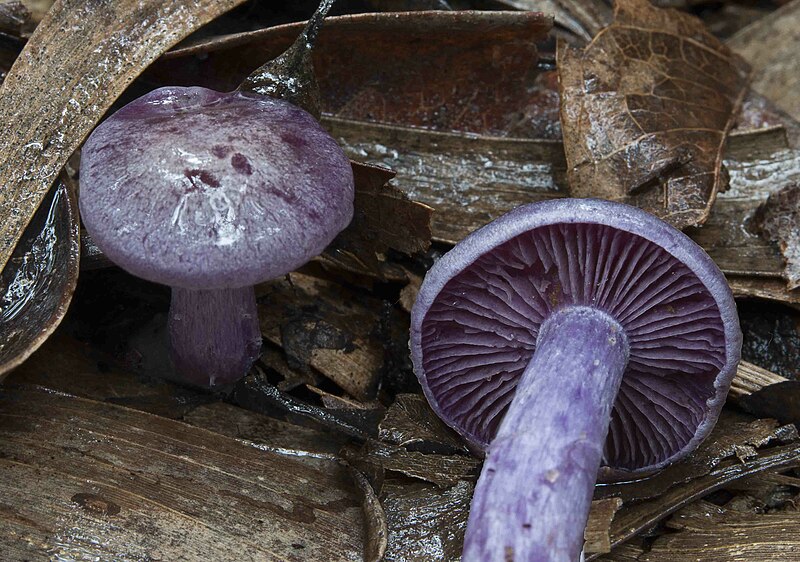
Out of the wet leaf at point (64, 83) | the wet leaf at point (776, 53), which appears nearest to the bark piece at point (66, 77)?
the wet leaf at point (64, 83)

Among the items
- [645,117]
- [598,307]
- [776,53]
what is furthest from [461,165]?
[776,53]

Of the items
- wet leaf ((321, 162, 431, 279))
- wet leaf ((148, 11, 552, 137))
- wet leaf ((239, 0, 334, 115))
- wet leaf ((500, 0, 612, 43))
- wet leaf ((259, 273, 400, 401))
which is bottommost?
wet leaf ((259, 273, 400, 401))

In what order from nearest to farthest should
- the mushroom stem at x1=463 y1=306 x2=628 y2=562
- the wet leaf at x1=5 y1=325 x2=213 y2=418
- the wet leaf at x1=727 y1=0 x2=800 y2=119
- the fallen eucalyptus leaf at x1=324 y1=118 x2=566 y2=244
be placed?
the mushroom stem at x1=463 y1=306 x2=628 y2=562 → the wet leaf at x1=5 y1=325 x2=213 y2=418 → the fallen eucalyptus leaf at x1=324 y1=118 x2=566 y2=244 → the wet leaf at x1=727 y1=0 x2=800 y2=119

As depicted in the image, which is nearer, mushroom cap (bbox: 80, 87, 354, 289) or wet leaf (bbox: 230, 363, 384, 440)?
mushroom cap (bbox: 80, 87, 354, 289)

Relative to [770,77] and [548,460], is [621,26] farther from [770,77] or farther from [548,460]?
[548,460]

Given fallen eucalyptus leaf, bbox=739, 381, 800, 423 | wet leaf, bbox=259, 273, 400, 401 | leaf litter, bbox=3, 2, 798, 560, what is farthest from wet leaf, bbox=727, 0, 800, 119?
wet leaf, bbox=259, 273, 400, 401

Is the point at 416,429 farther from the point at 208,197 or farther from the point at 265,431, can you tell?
the point at 208,197

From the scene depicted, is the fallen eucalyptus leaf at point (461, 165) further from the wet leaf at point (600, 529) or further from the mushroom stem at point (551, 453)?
the wet leaf at point (600, 529)

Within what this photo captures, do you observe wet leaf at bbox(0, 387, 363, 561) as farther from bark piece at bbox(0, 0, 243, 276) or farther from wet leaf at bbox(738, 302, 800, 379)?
wet leaf at bbox(738, 302, 800, 379)
